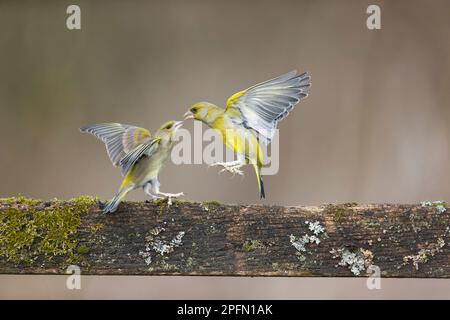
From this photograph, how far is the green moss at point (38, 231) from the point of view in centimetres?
238

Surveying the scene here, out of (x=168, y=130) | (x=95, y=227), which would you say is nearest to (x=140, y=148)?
(x=168, y=130)

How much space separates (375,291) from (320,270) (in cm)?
159

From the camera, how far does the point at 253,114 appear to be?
105 inches

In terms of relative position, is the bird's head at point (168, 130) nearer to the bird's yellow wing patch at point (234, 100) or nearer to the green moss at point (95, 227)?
the bird's yellow wing patch at point (234, 100)

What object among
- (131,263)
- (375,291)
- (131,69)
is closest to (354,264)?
(131,263)

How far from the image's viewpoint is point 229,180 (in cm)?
414

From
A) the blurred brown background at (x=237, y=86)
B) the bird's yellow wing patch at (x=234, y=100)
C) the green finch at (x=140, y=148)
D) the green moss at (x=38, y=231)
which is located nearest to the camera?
the green moss at (x=38, y=231)

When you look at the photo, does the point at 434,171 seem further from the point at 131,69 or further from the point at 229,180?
the point at 131,69

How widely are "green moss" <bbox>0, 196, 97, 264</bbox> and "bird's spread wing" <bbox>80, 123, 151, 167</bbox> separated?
251mm

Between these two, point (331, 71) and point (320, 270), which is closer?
point (320, 270)

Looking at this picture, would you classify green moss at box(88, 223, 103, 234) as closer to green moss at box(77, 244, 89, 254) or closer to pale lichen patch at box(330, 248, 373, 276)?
green moss at box(77, 244, 89, 254)

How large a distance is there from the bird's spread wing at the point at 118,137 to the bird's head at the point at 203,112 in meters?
0.22

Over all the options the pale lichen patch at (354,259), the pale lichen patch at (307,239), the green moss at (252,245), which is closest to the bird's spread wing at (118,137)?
the green moss at (252,245)

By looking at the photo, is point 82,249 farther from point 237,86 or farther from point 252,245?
point 237,86
